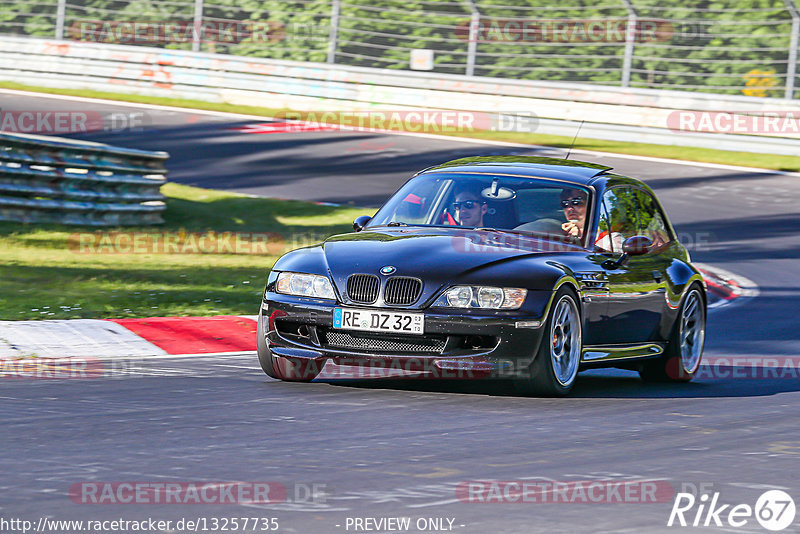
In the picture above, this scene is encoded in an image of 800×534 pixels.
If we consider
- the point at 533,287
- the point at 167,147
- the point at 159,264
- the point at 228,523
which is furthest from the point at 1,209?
the point at 228,523

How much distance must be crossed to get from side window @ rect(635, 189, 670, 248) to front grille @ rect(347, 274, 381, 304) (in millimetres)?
2592

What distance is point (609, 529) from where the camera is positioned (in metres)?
4.90

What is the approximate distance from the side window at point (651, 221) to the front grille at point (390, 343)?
247cm

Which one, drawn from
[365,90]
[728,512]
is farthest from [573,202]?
[365,90]

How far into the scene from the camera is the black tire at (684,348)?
9.46 meters

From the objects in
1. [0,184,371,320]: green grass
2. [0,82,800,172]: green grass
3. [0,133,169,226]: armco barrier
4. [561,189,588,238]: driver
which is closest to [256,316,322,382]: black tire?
[561,189,588,238]: driver

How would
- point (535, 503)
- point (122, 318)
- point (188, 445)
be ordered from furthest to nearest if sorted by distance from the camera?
1. point (122, 318)
2. point (188, 445)
3. point (535, 503)

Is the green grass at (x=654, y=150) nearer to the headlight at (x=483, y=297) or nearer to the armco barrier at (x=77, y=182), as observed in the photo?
the armco barrier at (x=77, y=182)

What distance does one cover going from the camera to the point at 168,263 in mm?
14852

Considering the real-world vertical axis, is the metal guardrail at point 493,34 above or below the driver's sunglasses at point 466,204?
above

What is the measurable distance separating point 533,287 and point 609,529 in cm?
297

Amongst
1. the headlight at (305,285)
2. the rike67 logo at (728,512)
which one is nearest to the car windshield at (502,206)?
the headlight at (305,285)

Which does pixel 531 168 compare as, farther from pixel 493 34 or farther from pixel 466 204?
pixel 493 34

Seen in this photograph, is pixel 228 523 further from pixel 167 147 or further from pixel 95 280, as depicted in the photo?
pixel 167 147
